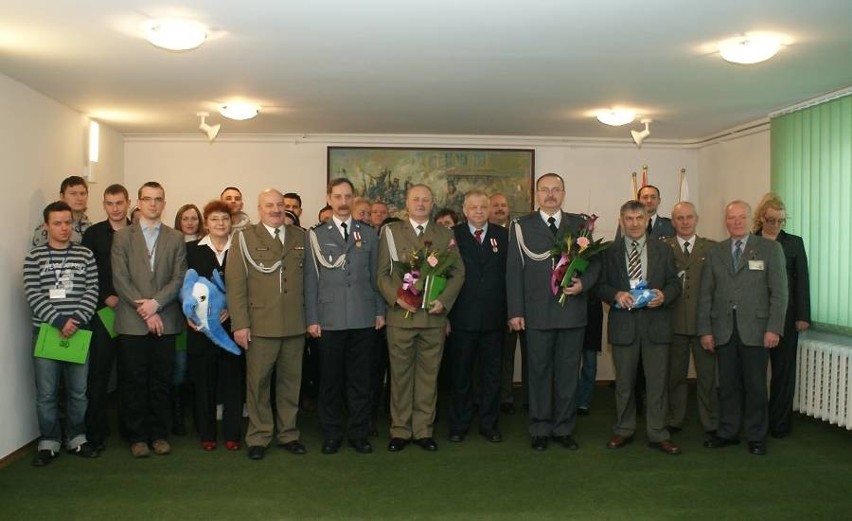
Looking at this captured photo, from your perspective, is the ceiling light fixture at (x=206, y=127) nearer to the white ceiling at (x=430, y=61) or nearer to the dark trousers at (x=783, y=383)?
the white ceiling at (x=430, y=61)

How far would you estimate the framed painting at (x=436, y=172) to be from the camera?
8398mm

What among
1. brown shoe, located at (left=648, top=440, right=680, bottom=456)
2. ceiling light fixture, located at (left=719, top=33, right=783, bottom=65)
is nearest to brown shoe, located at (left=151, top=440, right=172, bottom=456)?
brown shoe, located at (left=648, top=440, right=680, bottom=456)

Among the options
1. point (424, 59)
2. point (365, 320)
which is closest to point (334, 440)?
point (365, 320)

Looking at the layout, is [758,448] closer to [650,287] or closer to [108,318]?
[650,287]

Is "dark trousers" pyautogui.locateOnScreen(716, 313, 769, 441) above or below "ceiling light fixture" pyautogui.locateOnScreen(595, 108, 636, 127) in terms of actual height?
below

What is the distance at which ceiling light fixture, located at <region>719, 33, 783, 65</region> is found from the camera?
4.49 metres

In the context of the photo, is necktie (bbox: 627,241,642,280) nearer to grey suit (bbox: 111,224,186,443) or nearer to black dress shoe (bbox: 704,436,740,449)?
black dress shoe (bbox: 704,436,740,449)

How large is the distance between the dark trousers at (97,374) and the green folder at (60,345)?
20 centimetres

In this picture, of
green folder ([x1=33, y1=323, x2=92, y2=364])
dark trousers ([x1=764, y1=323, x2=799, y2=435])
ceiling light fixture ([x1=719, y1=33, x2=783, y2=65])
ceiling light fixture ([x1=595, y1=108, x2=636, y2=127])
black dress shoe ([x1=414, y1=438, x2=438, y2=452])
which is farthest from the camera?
ceiling light fixture ([x1=595, y1=108, x2=636, y2=127])

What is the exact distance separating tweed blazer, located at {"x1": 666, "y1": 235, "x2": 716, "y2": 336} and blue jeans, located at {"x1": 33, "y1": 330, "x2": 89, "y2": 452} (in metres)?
4.15

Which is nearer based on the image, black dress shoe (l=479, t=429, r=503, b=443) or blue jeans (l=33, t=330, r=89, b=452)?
blue jeans (l=33, t=330, r=89, b=452)

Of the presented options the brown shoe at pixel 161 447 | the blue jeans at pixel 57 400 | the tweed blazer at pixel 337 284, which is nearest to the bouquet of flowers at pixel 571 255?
the tweed blazer at pixel 337 284

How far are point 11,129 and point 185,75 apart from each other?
1.27m

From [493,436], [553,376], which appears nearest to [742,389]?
[553,376]
